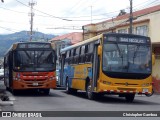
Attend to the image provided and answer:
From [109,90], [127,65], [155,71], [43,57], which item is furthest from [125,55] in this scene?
[155,71]

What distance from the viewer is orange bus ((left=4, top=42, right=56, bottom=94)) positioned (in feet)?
80.1

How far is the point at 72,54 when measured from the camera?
2806 centimetres

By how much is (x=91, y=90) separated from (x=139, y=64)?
9.48 feet

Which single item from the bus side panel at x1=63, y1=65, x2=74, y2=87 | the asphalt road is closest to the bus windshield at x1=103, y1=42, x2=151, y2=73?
the asphalt road

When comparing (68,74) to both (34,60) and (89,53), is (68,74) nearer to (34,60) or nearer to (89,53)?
(34,60)

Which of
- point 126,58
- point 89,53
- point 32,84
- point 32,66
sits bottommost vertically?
point 32,84

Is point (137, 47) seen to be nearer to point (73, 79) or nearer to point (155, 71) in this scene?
point (73, 79)

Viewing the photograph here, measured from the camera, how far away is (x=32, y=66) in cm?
2461

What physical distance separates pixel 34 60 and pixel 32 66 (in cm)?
39

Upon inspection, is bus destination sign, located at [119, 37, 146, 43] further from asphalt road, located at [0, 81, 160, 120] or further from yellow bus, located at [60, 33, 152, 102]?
asphalt road, located at [0, 81, 160, 120]

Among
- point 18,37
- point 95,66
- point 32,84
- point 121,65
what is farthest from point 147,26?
point 18,37

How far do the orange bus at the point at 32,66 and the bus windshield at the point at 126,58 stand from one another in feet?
16.6

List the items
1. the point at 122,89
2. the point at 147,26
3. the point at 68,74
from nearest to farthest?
1. the point at 122,89
2. the point at 68,74
3. the point at 147,26

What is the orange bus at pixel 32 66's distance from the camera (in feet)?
80.1
